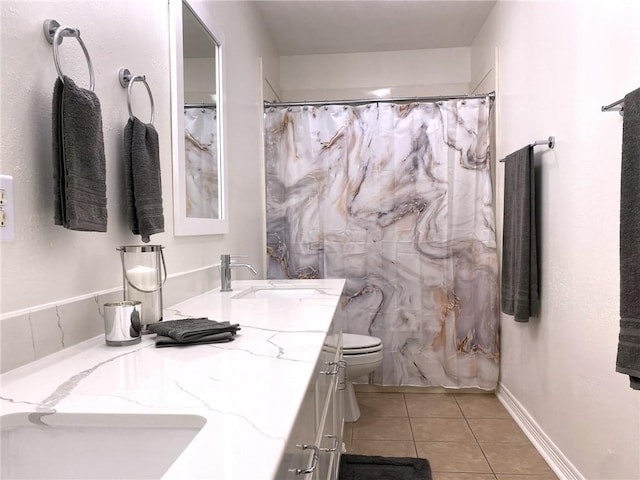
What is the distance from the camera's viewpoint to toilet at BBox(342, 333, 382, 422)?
2562 mm

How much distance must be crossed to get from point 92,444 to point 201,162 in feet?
4.59

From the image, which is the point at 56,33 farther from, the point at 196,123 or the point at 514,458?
the point at 514,458

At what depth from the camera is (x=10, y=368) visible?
0.88 meters

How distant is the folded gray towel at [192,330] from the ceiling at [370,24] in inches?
94.4

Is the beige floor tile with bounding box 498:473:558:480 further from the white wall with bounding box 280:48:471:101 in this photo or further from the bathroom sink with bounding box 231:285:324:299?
the white wall with bounding box 280:48:471:101

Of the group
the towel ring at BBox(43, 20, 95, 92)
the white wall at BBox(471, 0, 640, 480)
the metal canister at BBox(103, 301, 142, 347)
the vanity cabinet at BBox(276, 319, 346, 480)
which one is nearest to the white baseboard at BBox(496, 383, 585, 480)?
the white wall at BBox(471, 0, 640, 480)

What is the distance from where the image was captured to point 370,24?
3.23 m

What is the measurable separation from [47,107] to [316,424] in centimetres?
89

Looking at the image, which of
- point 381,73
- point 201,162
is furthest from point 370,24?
point 201,162

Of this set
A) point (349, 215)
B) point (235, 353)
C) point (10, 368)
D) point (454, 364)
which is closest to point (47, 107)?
point (10, 368)

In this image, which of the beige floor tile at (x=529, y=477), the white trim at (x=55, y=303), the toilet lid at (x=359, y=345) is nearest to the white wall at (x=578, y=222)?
the beige floor tile at (x=529, y=477)

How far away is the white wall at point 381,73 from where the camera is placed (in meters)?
3.70

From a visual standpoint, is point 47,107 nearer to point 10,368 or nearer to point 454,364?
point 10,368

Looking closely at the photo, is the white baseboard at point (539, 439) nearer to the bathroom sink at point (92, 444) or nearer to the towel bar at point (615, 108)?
the towel bar at point (615, 108)
